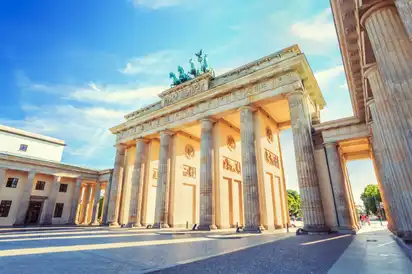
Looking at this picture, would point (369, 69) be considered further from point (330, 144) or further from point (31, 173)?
point (31, 173)

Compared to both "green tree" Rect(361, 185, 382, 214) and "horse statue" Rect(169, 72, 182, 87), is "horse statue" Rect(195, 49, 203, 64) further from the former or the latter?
"green tree" Rect(361, 185, 382, 214)

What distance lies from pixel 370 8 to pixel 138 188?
70.5 ft

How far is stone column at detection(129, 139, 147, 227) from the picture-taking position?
20906mm

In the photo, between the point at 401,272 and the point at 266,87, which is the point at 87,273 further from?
the point at 266,87

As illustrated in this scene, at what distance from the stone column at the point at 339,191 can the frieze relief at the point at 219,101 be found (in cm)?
539

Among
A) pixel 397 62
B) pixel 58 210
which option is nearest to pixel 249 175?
pixel 397 62

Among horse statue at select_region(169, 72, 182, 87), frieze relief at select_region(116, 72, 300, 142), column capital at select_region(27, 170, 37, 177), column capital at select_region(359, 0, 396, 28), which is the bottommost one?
column capital at select_region(27, 170, 37, 177)

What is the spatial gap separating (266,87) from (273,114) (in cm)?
466

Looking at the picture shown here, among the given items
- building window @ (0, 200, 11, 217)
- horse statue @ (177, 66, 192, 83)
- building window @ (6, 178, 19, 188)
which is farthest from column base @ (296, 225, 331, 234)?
building window @ (6, 178, 19, 188)

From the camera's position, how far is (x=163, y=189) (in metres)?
19.5

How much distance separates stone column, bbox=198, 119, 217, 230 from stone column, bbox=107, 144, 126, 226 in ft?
Result: 39.0

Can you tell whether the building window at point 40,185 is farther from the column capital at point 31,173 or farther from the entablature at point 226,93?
the entablature at point 226,93

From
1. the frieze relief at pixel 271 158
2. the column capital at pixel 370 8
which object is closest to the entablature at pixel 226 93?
the frieze relief at pixel 271 158

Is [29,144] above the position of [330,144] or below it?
above
